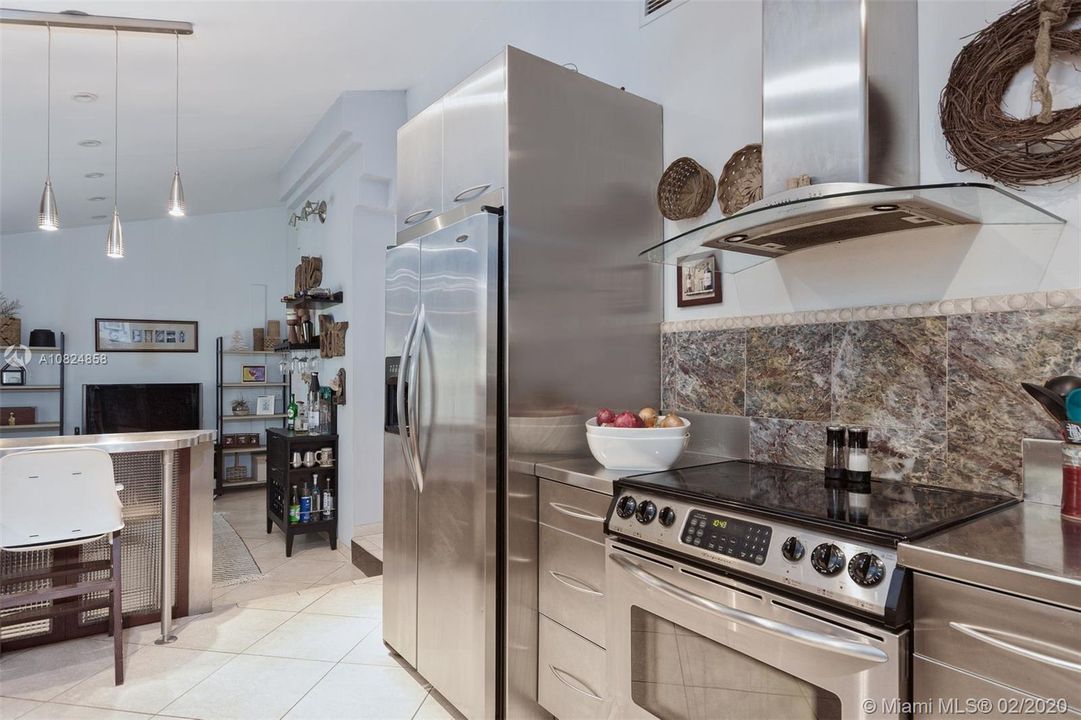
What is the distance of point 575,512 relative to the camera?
6.57 ft

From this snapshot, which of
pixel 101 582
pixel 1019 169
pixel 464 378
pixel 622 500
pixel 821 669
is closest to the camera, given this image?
pixel 821 669

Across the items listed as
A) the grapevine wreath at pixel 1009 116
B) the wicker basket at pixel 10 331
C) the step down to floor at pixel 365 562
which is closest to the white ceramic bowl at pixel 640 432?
the grapevine wreath at pixel 1009 116

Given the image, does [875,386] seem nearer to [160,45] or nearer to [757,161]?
[757,161]

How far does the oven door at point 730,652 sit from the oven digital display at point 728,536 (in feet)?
0.23

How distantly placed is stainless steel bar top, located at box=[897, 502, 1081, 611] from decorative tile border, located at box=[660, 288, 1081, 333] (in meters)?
0.54

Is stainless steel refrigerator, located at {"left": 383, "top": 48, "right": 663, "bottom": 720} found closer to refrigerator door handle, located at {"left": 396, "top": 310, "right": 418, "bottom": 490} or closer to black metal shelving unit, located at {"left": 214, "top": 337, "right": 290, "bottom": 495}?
refrigerator door handle, located at {"left": 396, "top": 310, "right": 418, "bottom": 490}

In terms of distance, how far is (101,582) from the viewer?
267cm

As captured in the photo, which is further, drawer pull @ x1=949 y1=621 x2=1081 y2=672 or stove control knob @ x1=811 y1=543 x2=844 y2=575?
stove control knob @ x1=811 y1=543 x2=844 y2=575

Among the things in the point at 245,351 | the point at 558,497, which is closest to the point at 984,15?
the point at 558,497

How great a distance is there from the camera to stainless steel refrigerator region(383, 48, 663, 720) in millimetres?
2154

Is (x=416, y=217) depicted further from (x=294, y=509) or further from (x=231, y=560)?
(x=231, y=560)

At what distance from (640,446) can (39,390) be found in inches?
285

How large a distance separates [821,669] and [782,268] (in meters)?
1.34

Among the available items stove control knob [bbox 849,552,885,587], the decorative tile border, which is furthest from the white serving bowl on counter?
stove control knob [bbox 849,552,885,587]
